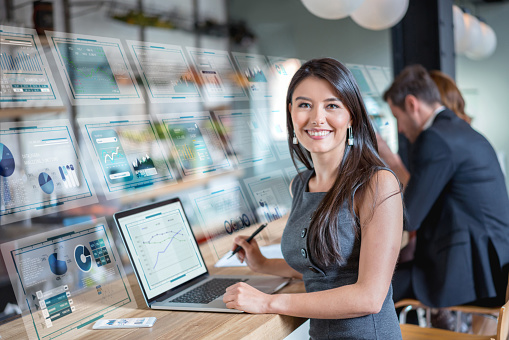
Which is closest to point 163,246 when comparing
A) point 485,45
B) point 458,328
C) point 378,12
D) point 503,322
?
point 503,322

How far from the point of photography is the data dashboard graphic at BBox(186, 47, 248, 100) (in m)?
2.05

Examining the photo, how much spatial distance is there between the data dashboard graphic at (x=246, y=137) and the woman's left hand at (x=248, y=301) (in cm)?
82

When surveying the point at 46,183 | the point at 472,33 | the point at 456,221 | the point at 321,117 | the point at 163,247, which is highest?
the point at 472,33

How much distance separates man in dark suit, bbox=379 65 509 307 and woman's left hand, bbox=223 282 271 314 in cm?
114

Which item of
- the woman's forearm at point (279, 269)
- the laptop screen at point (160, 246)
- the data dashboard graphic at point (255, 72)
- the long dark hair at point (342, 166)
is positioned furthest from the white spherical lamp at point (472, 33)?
the laptop screen at point (160, 246)

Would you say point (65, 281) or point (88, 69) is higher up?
point (88, 69)

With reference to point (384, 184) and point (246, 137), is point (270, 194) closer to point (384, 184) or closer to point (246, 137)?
point (246, 137)

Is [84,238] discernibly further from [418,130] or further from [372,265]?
[418,130]

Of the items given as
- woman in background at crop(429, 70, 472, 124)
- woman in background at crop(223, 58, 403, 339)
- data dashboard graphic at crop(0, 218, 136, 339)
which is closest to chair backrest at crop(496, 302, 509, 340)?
woman in background at crop(223, 58, 403, 339)

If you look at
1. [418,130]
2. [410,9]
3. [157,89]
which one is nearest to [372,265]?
[157,89]

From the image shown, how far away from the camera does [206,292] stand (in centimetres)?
158

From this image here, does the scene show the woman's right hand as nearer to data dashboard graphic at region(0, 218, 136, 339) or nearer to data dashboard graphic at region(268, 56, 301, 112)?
data dashboard graphic at region(0, 218, 136, 339)

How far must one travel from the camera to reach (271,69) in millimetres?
2488

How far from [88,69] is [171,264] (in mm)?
649
